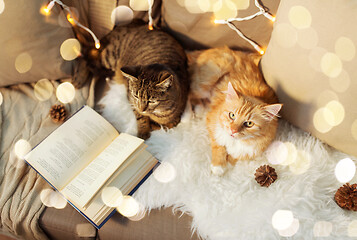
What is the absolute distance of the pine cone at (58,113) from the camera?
1.18 m

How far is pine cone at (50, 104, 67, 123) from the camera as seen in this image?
1.18m

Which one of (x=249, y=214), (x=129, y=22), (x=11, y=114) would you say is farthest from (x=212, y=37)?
(x=11, y=114)

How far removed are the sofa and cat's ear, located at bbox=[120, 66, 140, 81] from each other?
1.30 ft

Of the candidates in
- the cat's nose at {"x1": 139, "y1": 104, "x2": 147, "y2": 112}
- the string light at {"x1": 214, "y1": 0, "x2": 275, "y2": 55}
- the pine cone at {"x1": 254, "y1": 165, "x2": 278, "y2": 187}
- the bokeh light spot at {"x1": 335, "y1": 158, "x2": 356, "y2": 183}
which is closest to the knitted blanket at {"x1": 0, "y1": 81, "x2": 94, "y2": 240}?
the cat's nose at {"x1": 139, "y1": 104, "x2": 147, "y2": 112}

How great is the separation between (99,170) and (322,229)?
947 millimetres

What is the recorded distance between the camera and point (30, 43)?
112 cm

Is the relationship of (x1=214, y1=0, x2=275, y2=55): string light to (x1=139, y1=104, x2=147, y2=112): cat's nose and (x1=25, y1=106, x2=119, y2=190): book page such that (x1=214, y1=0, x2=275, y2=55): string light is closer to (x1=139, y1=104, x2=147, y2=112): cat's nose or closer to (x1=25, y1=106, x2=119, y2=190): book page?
(x1=139, y1=104, x2=147, y2=112): cat's nose

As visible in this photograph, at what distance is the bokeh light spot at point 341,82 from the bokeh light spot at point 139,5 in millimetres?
993

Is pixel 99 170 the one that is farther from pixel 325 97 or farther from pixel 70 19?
pixel 325 97

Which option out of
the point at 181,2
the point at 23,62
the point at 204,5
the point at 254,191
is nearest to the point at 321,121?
the point at 254,191

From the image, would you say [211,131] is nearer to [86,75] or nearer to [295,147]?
[295,147]

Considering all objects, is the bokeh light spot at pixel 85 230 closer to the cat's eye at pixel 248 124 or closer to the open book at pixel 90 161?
the open book at pixel 90 161

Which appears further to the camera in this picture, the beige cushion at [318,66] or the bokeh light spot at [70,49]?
the bokeh light spot at [70,49]

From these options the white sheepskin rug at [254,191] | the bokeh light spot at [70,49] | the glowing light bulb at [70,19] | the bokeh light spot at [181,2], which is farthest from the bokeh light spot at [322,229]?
the glowing light bulb at [70,19]
